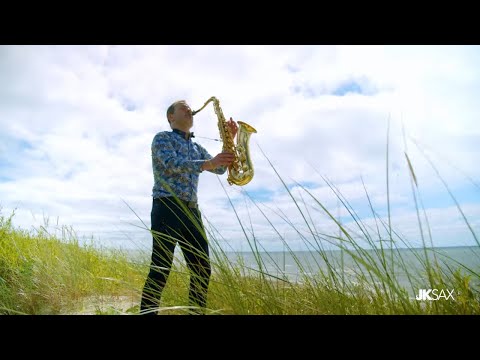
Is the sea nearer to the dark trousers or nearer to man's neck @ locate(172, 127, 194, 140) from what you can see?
the dark trousers

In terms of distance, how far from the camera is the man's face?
11.1 ft

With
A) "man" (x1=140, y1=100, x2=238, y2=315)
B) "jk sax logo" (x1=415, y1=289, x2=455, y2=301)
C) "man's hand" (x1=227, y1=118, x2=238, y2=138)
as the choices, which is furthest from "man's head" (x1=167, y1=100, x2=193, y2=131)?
"jk sax logo" (x1=415, y1=289, x2=455, y2=301)

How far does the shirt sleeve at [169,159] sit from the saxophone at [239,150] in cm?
56

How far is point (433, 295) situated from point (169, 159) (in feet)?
6.38

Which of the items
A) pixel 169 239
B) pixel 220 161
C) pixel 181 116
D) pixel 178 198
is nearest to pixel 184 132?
pixel 181 116

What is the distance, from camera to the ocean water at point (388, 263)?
189cm

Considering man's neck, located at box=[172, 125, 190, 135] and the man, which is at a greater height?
man's neck, located at box=[172, 125, 190, 135]

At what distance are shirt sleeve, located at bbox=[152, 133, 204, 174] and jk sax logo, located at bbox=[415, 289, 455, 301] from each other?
171cm

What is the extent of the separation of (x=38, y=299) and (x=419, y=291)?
3907 mm

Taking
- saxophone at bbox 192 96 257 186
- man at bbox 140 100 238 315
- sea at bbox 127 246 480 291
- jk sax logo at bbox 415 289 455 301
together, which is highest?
saxophone at bbox 192 96 257 186

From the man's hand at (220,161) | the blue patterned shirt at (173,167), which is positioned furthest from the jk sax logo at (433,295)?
the blue patterned shirt at (173,167)

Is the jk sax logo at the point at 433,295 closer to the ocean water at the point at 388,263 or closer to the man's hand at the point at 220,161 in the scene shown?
the ocean water at the point at 388,263
